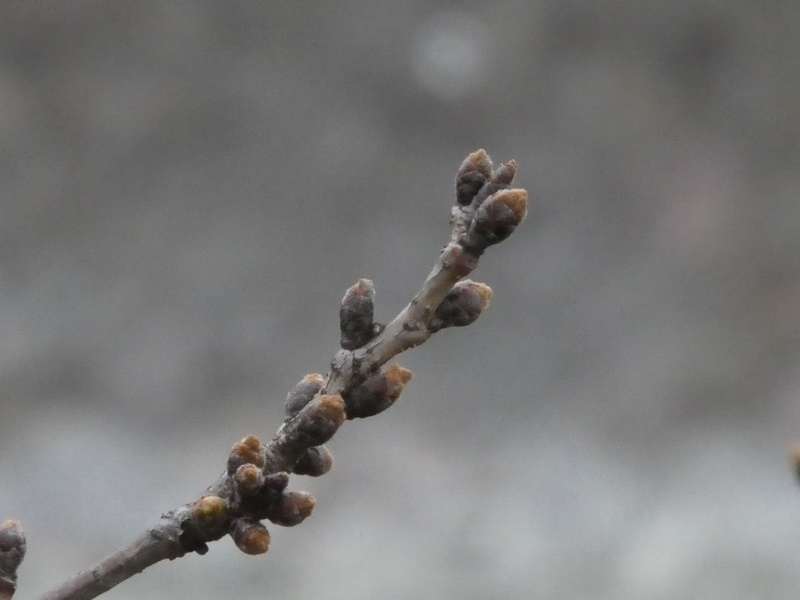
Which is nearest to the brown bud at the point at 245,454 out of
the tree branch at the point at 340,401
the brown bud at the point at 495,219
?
the tree branch at the point at 340,401

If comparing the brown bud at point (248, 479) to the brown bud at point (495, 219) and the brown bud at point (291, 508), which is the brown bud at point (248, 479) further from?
the brown bud at point (495, 219)

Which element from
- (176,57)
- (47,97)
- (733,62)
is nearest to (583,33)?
(733,62)

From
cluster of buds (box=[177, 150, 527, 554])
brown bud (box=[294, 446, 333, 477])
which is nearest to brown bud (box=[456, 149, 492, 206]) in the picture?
cluster of buds (box=[177, 150, 527, 554])

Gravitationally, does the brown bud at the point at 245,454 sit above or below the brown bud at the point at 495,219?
below

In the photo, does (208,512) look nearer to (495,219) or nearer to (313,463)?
(313,463)

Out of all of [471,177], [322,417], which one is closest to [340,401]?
[322,417]

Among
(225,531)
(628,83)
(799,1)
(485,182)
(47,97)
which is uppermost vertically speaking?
(799,1)

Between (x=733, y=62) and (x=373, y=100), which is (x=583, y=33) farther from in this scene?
(x=373, y=100)
